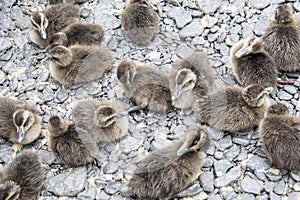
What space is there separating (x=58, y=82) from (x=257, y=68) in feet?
4.18

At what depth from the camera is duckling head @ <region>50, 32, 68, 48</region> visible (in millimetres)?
3832

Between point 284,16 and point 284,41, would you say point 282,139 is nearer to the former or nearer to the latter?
point 284,41

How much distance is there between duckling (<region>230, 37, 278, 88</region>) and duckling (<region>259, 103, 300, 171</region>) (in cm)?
35

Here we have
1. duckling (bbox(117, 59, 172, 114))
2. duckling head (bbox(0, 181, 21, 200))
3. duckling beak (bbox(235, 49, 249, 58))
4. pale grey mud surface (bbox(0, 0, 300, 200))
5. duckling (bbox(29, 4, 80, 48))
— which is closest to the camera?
duckling head (bbox(0, 181, 21, 200))

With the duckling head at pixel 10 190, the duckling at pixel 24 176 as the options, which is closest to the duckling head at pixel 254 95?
the duckling at pixel 24 176

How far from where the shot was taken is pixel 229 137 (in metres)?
3.38

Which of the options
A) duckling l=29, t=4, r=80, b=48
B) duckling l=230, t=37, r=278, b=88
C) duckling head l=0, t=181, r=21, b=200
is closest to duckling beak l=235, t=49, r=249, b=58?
duckling l=230, t=37, r=278, b=88

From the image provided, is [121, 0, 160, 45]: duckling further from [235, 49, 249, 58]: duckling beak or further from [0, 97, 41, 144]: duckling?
[0, 97, 41, 144]: duckling

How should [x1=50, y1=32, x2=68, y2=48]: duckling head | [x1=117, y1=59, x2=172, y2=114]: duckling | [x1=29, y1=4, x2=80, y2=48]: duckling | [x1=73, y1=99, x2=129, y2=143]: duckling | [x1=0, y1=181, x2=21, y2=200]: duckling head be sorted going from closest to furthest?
[x1=0, y1=181, x2=21, y2=200]: duckling head
[x1=73, y1=99, x2=129, y2=143]: duckling
[x1=117, y1=59, x2=172, y2=114]: duckling
[x1=50, y1=32, x2=68, y2=48]: duckling head
[x1=29, y1=4, x2=80, y2=48]: duckling

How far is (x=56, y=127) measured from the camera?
3.25 m

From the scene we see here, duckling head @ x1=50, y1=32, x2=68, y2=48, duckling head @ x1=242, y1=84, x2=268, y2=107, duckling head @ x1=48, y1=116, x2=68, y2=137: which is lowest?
duckling head @ x1=48, y1=116, x2=68, y2=137

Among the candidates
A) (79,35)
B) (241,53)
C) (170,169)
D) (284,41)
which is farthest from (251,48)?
(79,35)

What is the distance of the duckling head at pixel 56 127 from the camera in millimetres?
3248

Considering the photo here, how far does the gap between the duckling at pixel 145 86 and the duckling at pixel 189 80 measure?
56mm
